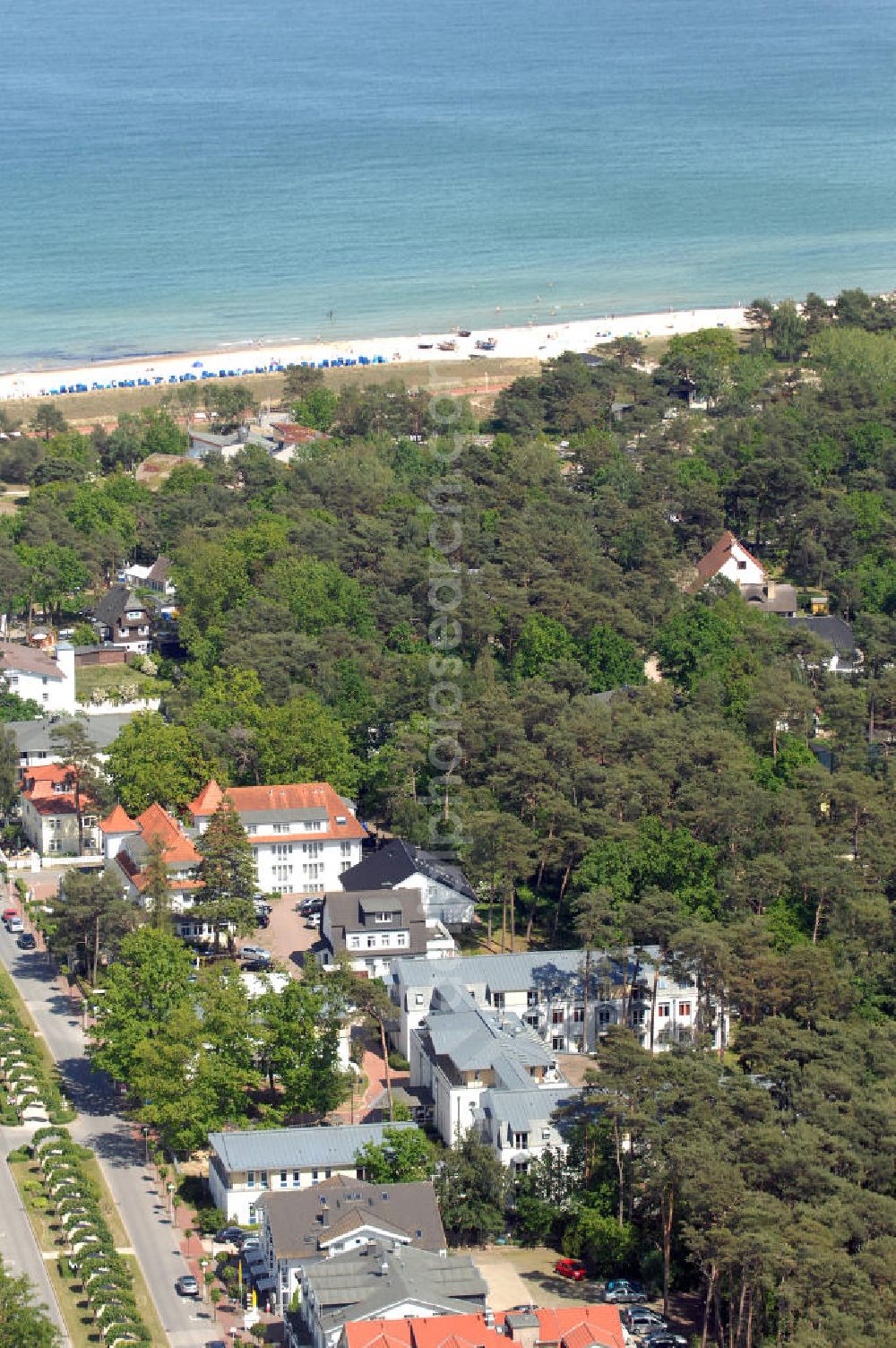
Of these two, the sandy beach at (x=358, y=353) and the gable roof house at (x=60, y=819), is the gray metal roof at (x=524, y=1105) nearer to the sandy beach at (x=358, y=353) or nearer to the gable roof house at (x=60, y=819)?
the gable roof house at (x=60, y=819)

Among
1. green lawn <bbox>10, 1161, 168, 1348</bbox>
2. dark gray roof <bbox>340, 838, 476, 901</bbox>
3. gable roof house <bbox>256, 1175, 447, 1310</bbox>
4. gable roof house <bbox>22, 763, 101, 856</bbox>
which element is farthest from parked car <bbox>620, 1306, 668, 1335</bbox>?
gable roof house <bbox>22, 763, 101, 856</bbox>

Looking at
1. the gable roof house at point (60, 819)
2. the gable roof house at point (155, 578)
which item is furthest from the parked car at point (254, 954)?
the gable roof house at point (155, 578)

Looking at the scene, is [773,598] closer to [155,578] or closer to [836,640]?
[836,640]

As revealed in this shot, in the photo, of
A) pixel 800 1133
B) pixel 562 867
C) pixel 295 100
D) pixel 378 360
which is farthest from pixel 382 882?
pixel 295 100

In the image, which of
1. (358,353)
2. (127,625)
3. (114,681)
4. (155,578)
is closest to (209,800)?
(114,681)

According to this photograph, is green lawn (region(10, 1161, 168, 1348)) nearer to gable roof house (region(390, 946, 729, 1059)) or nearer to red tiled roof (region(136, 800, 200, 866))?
gable roof house (region(390, 946, 729, 1059))

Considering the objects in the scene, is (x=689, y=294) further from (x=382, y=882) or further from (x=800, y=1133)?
(x=800, y=1133)
